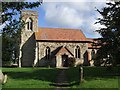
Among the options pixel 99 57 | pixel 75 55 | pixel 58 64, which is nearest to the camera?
pixel 99 57

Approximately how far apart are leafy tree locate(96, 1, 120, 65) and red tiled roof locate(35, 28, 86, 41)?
31781 mm

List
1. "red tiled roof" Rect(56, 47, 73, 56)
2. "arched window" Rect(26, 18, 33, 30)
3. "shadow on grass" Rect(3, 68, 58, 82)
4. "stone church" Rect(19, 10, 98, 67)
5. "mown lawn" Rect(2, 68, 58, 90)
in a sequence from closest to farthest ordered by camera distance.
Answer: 1. "mown lawn" Rect(2, 68, 58, 90)
2. "shadow on grass" Rect(3, 68, 58, 82)
3. "red tiled roof" Rect(56, 47, 73, 56)
4. "stone church" Rect(19, 10, 98, 67)
5. "arched window" Rect(26, 18, 33, 30)

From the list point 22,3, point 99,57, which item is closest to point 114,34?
point 99,57

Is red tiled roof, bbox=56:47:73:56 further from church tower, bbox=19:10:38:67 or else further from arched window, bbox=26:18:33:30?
arched window, bbox=26:18:33:30

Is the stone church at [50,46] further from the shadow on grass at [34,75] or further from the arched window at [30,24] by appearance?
the shadow on grass at [34,75]

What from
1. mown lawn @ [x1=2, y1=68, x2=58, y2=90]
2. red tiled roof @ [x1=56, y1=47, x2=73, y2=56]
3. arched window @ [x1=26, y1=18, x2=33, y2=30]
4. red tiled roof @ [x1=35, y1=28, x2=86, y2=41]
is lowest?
mown lawn @ [x1=2, y1=68, x2=58, y2=90]

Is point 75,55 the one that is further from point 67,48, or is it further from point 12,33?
point 12,33

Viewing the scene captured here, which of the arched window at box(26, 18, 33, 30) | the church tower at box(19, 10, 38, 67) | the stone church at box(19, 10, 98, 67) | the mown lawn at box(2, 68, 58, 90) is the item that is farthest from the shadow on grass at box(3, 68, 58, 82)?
the arched window at box(26, 18, 33, 30)

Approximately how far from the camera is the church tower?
5981 cm

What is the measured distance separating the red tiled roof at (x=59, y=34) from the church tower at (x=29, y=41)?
1752 millimetres

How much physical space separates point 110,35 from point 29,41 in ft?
119

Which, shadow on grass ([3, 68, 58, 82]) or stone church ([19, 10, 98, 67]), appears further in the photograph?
stone church ([19, 10, 98, 67])

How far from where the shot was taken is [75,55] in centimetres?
6088

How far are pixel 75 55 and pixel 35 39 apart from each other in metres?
9.78
